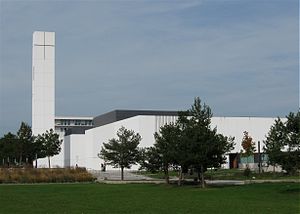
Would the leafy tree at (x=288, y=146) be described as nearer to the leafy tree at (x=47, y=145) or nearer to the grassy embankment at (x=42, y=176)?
the grassy embankment at (x=42, y=176)

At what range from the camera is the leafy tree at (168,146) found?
41.5 m

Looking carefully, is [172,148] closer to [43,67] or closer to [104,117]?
[43,67]

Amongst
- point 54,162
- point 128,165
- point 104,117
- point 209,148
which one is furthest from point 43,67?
point 209,148

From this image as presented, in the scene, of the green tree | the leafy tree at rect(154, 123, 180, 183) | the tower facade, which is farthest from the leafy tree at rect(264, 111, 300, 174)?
the tower facade

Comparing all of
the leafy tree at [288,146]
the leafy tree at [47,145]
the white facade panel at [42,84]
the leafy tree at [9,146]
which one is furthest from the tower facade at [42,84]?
the leafy tree at [288,146]

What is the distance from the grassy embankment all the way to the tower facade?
161 feet

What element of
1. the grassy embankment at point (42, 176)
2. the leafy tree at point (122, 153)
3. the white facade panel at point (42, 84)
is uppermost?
the white facade panel at point (42, 84)

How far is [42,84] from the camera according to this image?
103250 mm

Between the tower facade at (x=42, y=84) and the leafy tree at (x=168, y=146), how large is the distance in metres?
60.2

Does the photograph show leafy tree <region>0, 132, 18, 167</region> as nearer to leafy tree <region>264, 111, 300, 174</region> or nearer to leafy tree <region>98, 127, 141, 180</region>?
leafy tree <region>98, 127, 141, 180</region>

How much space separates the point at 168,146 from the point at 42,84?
63.6 metres

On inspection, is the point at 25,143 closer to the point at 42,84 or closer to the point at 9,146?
the point at 9,146

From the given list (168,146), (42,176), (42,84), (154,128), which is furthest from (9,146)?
(168,146)

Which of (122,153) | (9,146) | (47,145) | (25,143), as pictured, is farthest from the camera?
(9,146)
